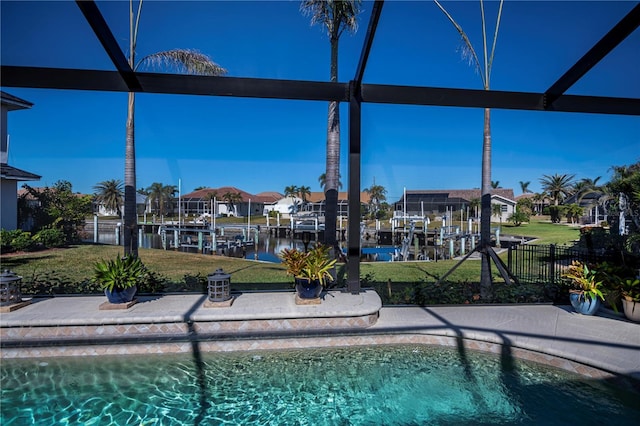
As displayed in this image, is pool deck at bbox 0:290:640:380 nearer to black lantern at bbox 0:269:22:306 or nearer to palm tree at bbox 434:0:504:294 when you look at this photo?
black lantern at bbox 0:269:22:306

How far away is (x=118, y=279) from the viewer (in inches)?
178

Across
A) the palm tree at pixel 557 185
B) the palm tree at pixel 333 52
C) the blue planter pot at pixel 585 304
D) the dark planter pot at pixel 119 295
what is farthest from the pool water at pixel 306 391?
the palm tree at pixel 557 185

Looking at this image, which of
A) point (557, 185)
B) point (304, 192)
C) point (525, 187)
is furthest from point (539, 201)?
point (525, 187)

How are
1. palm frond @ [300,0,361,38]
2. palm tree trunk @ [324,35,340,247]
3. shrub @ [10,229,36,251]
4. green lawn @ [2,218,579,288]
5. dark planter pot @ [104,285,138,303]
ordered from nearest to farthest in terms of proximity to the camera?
Result: dark planter pot @ [104,285,138,303]
palm frond @ [300,0,361,38]
palm tree trunk @ [324,35,340,247]
green lawn @ [2,218,579,288]
shrub @ [10,229,36,251]

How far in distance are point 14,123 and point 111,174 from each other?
391cm

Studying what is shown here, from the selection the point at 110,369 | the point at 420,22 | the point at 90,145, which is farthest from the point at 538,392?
the point at 90,145

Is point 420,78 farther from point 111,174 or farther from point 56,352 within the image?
point 111,174

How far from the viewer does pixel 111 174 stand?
15.6 m

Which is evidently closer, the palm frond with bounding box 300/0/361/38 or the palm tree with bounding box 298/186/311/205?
the palm frond with bounding box 300/0/361/38

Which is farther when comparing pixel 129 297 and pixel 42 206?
pixel 42 206

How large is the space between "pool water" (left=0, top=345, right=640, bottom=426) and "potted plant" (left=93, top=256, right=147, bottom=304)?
840 millimetres

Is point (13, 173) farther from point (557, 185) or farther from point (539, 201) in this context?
point (539, 201)

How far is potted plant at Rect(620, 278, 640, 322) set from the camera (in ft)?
15.3

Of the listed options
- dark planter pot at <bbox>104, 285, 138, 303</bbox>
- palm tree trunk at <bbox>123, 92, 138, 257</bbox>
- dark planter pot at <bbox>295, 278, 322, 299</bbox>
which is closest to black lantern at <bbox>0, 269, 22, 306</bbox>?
dark planter pot at <bbox>104, 285, 138, 303</bbox>
